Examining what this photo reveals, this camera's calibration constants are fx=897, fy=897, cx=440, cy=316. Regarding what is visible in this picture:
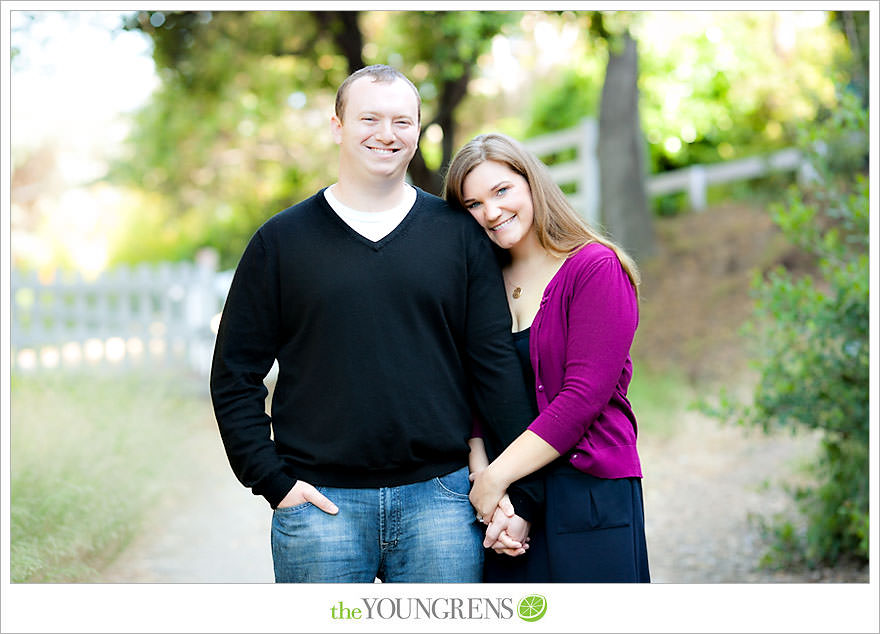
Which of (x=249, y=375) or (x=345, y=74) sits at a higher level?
(x=345, y=74)

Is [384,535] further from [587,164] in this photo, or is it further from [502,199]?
[587,164]

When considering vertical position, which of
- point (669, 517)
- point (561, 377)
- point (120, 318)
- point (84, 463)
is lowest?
point (669, 517)

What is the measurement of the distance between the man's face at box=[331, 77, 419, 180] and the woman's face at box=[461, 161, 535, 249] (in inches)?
7.5

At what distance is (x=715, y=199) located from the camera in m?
11.6

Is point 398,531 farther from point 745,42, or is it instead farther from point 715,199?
point 745,42

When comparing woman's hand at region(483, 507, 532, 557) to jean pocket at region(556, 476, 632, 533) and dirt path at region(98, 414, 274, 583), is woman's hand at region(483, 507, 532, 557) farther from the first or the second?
dirt path at region(98, 414, 274, 583)

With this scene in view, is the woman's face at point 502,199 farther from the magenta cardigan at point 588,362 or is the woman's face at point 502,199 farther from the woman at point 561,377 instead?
the magenta cardigan at point 588,362

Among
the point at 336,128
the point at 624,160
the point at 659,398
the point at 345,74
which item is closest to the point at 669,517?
the point at 659,398

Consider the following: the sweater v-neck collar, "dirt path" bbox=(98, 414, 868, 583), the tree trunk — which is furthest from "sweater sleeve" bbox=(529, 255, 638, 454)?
the tree trunk

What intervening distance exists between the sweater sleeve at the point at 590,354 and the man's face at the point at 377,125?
50 cm

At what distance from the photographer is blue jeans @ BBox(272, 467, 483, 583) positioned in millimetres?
1959

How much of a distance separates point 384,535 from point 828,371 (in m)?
2.50

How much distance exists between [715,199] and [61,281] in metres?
7.91

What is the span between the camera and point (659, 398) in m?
7.16
